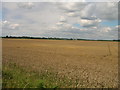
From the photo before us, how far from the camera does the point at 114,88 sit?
8008 mm

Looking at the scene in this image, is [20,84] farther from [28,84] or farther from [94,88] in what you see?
[94,88]

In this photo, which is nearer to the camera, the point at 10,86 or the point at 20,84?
the point at 10,86

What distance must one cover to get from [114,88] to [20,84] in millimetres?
4398

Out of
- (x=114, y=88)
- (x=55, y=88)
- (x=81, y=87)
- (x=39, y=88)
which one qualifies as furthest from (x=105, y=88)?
(x=39, y=88)

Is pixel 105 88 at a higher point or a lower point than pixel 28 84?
lower

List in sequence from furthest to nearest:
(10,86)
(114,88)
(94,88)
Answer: (114,88) < (94,88) < (10,86)

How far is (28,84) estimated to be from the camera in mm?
5961

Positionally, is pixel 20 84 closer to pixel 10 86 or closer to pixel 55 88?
pixel 10 86

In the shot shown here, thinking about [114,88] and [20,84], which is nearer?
[20,84]

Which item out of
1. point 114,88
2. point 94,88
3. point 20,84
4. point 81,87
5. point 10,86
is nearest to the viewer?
point 10,86

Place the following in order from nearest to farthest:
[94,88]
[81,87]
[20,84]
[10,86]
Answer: [10,86], [20,84], [81,87], [94,88]

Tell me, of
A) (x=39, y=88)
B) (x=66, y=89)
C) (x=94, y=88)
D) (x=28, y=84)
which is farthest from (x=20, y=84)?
(x=94, y=88)

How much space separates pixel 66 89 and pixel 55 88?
0.52 meters

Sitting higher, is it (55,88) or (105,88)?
(55,88)
